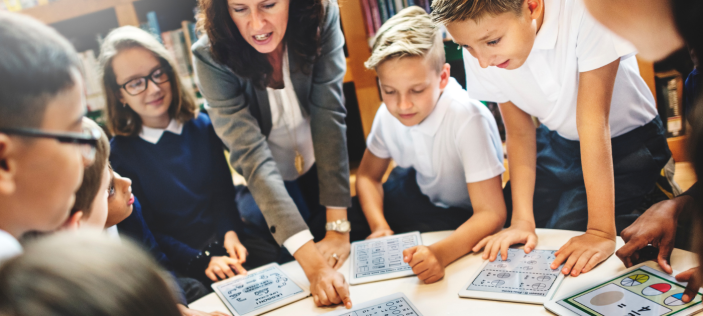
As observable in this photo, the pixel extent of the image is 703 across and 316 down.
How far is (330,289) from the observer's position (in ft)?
2.97

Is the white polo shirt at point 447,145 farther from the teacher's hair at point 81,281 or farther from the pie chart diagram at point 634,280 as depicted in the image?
the teacher's hair at point 81,281

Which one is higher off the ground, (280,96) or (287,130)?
(280,96)

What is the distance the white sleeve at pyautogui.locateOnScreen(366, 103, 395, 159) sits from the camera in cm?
143

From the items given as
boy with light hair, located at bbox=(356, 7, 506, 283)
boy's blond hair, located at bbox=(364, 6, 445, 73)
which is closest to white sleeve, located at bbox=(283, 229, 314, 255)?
boy with light hair, located at bbox=(356, 7, 506, 283)

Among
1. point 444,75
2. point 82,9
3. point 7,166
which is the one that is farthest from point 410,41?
point 82,9

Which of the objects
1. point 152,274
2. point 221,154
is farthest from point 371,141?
point 152,274

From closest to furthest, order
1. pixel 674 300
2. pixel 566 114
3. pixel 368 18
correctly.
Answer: pixel 674 300 < pixel 566 114 < pixel 368 18

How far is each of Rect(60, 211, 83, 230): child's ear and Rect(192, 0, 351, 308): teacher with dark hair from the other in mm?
512

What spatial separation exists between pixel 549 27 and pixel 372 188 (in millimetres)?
707

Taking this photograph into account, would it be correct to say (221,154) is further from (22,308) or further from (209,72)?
(22,308)

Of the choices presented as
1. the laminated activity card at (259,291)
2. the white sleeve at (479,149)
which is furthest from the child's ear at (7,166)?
the white sleeve at (479,149)

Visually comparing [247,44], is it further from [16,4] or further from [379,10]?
[16,4]

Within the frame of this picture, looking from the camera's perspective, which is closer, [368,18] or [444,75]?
[444,75]

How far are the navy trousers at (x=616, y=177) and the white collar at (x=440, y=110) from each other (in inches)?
9.9
